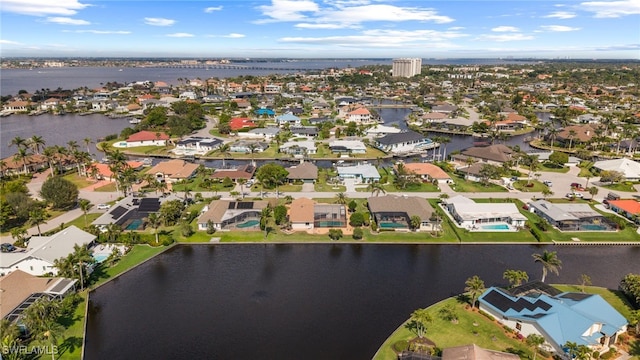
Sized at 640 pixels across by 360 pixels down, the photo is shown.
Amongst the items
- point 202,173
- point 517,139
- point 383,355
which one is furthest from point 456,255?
point 517,139

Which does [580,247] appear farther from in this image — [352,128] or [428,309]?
[352,128]

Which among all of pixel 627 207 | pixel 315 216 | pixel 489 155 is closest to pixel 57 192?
pixel 315 216

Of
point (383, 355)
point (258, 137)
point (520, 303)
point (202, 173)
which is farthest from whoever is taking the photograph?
point (258, 137)

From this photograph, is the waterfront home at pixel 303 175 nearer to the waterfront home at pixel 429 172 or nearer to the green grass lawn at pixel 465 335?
the waterfront home at pixel 429 172

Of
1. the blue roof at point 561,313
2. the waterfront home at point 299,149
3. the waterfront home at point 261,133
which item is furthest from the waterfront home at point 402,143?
the blue roof at point 561,313

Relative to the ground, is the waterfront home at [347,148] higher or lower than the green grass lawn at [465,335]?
higher

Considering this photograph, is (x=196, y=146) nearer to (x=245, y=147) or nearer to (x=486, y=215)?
(x=245, y=147)

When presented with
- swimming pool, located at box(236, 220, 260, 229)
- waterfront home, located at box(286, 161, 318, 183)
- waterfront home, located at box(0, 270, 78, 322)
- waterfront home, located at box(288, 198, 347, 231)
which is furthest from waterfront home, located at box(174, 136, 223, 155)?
waterfront home, located at box(0, 270, 78, 322)
